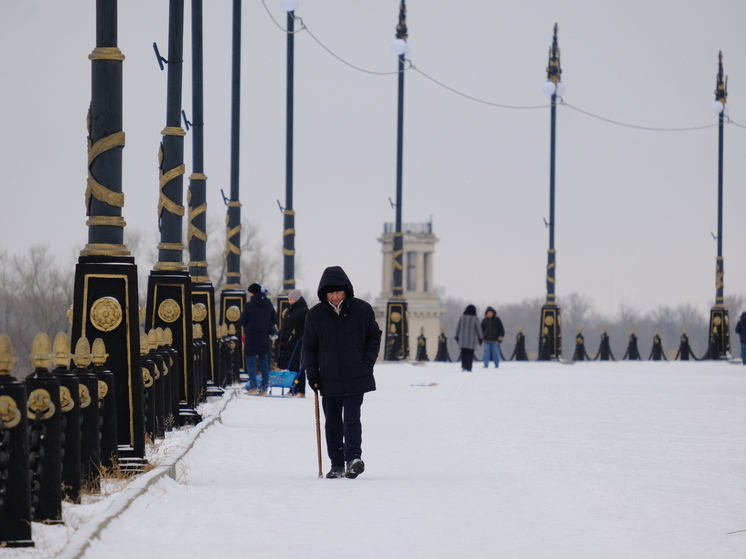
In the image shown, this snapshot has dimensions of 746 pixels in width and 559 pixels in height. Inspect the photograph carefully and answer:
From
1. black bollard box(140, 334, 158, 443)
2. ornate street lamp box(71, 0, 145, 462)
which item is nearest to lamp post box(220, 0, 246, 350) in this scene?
black bollard box(140, 334, 158, 443)

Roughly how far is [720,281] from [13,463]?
47.3 m

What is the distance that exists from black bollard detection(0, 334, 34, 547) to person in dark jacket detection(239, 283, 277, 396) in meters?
15.8

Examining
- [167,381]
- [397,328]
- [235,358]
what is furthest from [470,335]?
[167,381]

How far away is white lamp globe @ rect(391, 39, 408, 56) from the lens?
42.6 meters

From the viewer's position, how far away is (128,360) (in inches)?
445

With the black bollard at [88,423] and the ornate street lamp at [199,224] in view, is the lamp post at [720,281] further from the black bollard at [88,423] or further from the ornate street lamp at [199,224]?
the black bollard at [88,423]

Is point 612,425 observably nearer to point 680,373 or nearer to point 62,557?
point 62,557

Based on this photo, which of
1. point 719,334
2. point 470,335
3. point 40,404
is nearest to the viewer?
point 40,404

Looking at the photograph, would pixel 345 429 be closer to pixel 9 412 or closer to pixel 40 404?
pixel 40 404

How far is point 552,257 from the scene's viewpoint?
155ft

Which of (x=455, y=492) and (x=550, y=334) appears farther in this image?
(x=550, y=334)

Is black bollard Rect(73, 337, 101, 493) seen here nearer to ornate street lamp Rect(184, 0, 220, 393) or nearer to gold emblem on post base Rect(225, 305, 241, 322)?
ornate street lamp Rect(184, 0, 220, 393)

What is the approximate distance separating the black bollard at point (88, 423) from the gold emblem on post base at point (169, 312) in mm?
6774

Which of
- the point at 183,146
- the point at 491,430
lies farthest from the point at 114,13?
the point at 491,430
